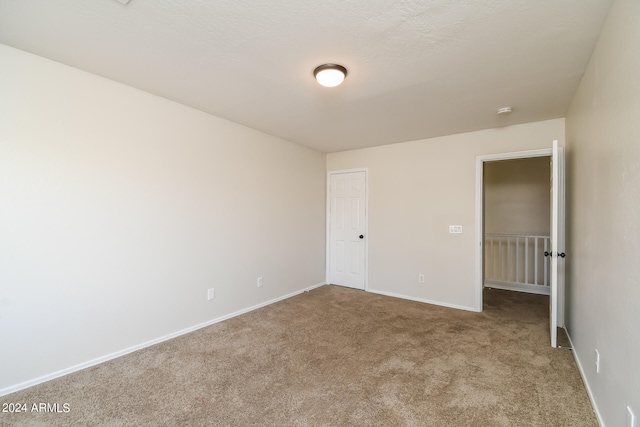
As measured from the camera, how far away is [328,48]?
189 centimetres

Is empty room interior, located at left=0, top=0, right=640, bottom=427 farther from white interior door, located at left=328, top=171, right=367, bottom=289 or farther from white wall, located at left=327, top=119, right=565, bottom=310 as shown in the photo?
white interior door, located at left=328, top=171, right=367, bottom=289

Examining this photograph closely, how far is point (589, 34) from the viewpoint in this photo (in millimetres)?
1740

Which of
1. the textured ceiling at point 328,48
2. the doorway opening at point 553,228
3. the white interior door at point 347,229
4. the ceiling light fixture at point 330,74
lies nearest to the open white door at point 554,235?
the doorway opening at point 553,228

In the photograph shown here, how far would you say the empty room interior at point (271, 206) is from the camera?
1622 millimetres

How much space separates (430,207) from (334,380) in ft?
9.27

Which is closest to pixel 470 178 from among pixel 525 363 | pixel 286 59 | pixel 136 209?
pixel 525 363

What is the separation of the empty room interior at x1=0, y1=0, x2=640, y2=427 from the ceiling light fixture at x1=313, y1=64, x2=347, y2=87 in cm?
3

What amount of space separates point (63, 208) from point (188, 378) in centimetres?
167

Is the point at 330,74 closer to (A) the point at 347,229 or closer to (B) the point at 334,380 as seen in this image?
(B) the point at 334,380

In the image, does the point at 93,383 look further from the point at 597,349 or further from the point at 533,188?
the point at 533,188

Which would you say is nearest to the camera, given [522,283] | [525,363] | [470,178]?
[525,363]

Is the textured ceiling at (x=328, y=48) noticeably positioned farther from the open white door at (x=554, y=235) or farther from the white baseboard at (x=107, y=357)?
the white baseboard at (x=107, y=357)

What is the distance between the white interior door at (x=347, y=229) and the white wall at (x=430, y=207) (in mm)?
179

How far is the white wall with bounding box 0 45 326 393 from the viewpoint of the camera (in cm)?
199
